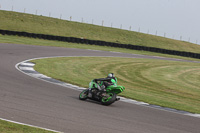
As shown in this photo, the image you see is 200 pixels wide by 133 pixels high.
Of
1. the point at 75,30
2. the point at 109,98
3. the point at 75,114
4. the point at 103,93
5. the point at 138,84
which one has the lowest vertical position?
the point at 138,84

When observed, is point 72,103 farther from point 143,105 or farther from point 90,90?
point 143,105

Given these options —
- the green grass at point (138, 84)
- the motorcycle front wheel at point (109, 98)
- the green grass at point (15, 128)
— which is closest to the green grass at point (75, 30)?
the green grass at point (138, 84)

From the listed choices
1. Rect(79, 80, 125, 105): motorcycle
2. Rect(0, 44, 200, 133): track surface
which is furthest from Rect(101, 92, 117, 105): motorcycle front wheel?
Rect(0, 44, 200, 133): track surface

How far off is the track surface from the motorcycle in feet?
0.97

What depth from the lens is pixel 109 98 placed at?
11.1 m

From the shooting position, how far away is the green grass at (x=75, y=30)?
1970 inches

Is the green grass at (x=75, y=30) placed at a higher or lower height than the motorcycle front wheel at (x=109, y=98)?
higher

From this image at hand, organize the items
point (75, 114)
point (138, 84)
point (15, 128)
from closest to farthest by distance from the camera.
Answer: point (15, 128)
point (75, 114)
point (138, 84)

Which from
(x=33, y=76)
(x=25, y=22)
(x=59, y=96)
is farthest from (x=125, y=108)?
(x=25, y=22)

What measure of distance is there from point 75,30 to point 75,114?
4640 cm

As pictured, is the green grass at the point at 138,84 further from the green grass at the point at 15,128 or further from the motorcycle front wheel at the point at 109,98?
the green grass at the point at 15,128

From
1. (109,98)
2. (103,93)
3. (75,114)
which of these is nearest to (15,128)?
(75,114)

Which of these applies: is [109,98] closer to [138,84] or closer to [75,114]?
[75,114]

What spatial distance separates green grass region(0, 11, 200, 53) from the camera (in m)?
50.0
